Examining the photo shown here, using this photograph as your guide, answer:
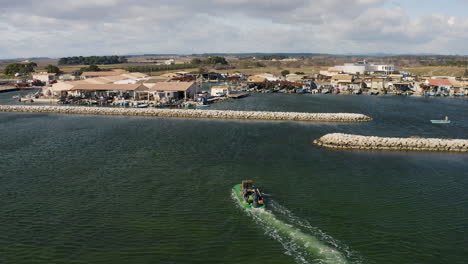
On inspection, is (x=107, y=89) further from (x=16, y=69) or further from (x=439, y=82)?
(x=439, y=82)

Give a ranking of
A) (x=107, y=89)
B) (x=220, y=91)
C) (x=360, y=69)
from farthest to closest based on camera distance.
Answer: (x=360, y=69)
(x=220, y=91)
(x=107, y=89)

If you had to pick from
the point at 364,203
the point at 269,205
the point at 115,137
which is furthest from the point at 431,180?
the point at 115,137

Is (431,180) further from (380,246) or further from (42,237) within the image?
(42,237)

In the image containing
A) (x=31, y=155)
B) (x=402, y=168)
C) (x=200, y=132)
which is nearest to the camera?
(x=402, y=168)

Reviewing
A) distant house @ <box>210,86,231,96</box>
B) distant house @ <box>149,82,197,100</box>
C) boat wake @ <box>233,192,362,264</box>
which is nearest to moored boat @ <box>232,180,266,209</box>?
boat wake @ <box>233,192,362,264</box>

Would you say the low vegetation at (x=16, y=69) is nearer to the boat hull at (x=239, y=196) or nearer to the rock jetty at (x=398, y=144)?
the rock jetty at (x=398, y=144)

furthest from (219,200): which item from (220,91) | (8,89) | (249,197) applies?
(8,89)
